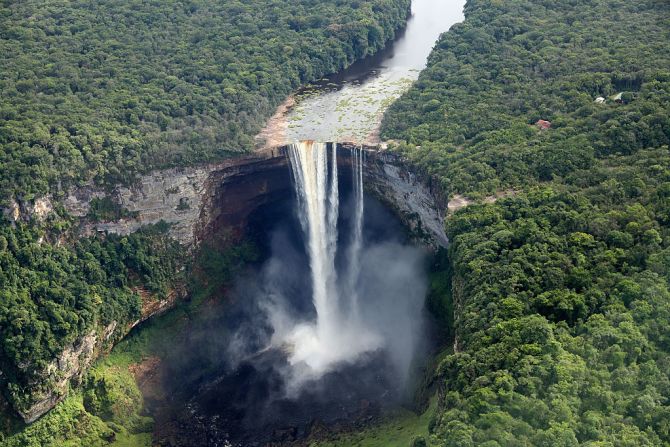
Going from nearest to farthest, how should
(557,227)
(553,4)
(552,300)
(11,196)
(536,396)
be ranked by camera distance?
(536,396) < (552,300) < (557,227) < (11,196) < (553,4)

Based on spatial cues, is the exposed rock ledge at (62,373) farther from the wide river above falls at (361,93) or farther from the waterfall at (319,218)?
the wide river above falls at (361,93)

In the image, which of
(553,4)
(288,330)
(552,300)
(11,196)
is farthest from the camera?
(553,4)

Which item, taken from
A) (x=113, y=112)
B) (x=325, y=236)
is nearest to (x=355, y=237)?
(x=325, y=236)

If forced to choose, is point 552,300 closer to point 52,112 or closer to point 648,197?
point 648,197

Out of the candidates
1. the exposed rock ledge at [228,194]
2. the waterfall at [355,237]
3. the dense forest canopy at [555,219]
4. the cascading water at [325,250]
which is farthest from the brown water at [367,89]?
the dense forest canopy at [555,219]

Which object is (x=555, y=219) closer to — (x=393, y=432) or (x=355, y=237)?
(x=393, y=432)

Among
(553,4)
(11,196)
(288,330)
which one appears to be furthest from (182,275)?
(553,4)

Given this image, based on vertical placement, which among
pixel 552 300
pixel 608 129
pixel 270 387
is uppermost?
pixel 608 129
